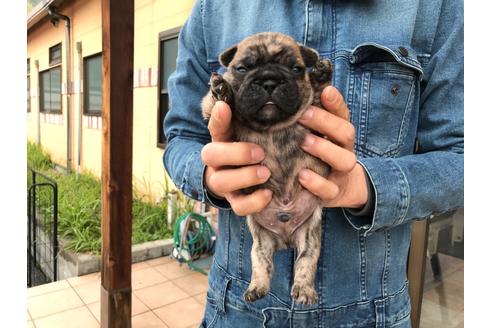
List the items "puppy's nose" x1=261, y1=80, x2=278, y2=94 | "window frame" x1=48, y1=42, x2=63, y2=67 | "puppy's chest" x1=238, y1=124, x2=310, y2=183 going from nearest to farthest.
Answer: "puppy's nose" x1=261, y1=80, x2=278, y2=94, "puppy's chest" x1=238, y1=124, x2=310, y2=183, "window frame" x1=48, y1=42, x2=63, y2=67

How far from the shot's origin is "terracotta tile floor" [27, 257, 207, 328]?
4.18 m

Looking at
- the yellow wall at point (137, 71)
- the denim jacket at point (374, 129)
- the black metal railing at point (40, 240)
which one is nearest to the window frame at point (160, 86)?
the yellow wall at point (137, 71)

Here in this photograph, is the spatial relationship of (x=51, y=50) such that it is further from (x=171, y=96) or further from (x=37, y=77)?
(x=171, y=96)

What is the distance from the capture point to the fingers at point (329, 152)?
3.41 ft

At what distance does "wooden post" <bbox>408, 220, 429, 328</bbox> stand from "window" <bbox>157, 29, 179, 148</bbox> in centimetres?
472

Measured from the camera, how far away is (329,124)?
1.04 m

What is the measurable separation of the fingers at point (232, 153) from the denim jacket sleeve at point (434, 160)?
1.19 feet

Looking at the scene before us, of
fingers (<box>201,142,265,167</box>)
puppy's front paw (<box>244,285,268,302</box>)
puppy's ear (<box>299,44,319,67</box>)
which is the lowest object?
puppy's front paw (<box>244,285,268,302</box>)

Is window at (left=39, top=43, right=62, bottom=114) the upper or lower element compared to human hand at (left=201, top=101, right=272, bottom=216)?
upper

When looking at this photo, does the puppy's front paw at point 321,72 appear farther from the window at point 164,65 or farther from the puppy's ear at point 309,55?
the window at point 164,65

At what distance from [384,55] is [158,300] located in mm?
4039

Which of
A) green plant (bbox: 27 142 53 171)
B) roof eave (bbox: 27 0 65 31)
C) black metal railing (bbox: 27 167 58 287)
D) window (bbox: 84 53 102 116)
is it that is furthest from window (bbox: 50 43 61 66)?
black metal railing (bbox: 27 167 58 287)

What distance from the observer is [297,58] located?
105 centimetres

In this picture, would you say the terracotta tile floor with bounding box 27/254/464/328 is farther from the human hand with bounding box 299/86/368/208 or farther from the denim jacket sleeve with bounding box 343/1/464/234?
the human hand with bounding box 299/86/368/208
